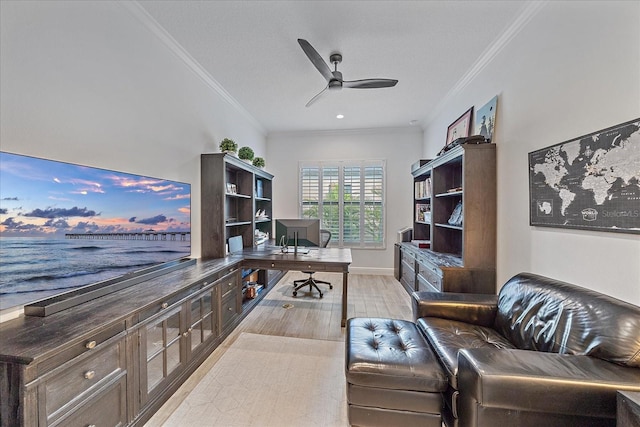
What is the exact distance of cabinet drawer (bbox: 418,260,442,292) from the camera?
2.73 m

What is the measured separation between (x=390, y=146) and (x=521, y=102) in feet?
10.1

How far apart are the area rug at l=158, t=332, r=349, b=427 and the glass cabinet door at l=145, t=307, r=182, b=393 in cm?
25

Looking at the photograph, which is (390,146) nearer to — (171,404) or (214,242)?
(214,242)

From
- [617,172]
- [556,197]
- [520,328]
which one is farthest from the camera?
[556,197]

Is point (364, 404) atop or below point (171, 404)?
atop

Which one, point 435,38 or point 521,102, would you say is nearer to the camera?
point 521,102

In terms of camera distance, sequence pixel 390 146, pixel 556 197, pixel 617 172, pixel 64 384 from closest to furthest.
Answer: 1. pixel 64 384
2. pixel 617 172
3. pixel 556 197
4. pixel 390 146

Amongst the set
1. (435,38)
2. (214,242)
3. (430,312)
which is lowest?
(430,312)

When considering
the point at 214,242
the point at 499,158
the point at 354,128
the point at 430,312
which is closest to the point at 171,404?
the point at 214,242

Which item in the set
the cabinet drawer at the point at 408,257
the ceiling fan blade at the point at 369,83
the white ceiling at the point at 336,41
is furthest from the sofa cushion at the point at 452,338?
the white ceiling at the point at 336,41

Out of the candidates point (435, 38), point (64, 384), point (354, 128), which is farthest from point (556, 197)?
point (354, 128)

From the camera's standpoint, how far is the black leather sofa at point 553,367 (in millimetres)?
1115

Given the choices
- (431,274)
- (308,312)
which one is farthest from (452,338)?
(308,312)

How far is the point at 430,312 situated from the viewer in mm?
2184
